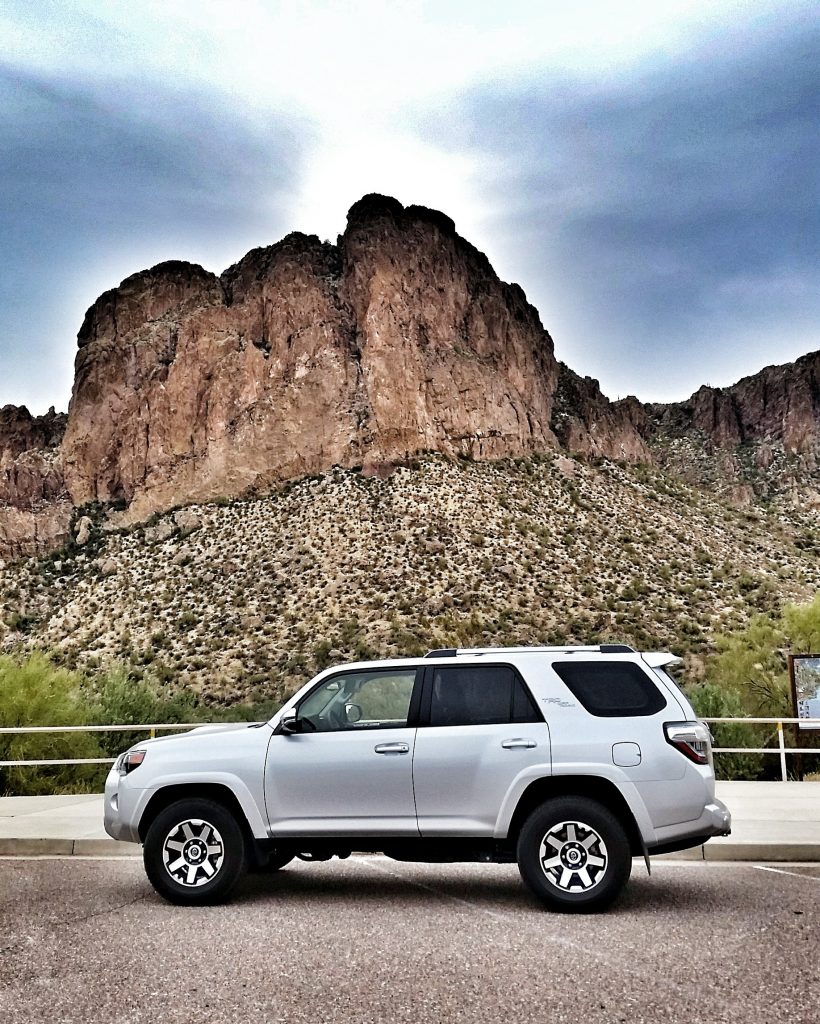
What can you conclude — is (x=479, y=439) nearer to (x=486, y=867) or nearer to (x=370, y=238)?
(x=370, y=238)

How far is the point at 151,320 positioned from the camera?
87.2 m

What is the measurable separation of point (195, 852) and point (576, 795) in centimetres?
306

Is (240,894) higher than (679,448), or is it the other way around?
(679,448)

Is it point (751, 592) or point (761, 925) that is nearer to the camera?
point (761, 925)

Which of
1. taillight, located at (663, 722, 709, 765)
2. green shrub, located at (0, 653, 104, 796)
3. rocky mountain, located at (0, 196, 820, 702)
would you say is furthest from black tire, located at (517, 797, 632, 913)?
rocky mountain, located at (0, 196, 820, 702)

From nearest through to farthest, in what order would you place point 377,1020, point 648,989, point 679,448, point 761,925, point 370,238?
point 377,1020 → point 648,989 → point 761,925 → point 370,238 → point 679,448

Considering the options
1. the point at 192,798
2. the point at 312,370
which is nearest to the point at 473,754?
the point at 192,798

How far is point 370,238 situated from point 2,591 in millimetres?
39902

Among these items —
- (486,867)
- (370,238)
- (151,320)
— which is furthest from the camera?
(151,320)

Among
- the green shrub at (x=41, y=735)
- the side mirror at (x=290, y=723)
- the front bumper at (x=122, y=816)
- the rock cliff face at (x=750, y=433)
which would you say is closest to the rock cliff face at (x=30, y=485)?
the rock cliff face at (x=750, y=433)

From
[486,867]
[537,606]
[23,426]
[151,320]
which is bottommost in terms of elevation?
[486,867]

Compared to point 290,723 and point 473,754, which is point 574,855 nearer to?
point 473,754

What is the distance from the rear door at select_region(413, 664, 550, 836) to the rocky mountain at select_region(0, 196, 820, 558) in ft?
196

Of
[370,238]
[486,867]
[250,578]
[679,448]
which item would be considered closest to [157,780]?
[486,867]
